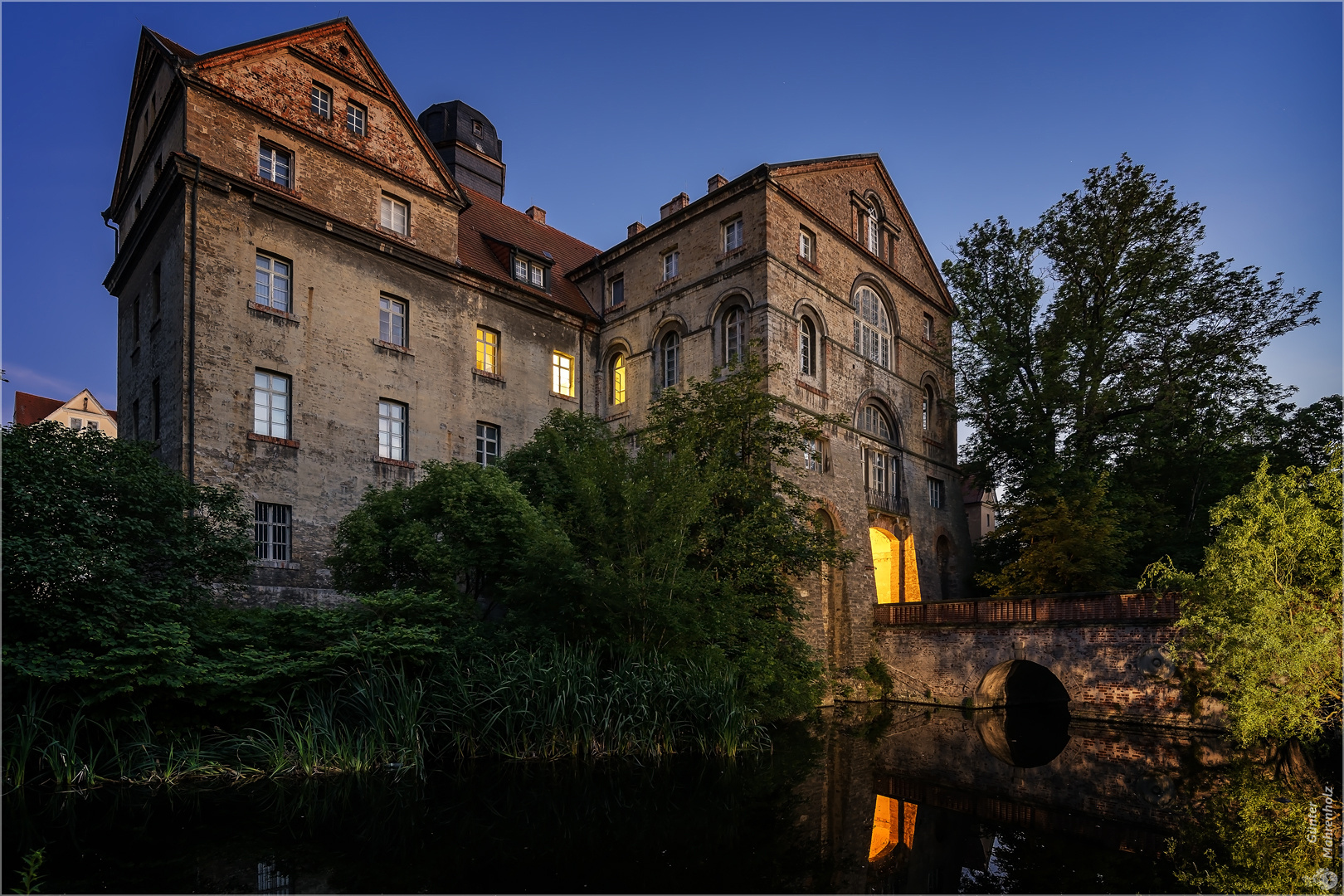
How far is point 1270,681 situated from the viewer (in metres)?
12.0

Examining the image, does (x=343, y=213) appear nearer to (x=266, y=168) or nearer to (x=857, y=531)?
(x=266, y=168)

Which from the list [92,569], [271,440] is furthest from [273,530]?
[92,569]

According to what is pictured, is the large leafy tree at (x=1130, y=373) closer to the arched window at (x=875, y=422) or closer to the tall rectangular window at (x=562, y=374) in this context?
the arched window at (x=875, y=422)

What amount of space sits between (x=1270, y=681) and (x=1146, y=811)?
381cm

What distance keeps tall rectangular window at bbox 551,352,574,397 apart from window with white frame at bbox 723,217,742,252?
5.98m

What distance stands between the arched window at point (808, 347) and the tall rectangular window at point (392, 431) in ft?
35.4

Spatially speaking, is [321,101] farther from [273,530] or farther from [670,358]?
[670,358]

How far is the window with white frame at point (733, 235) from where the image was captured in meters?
22.7

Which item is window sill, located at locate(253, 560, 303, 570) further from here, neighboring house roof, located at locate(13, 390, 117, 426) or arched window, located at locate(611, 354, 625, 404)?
neighboring house roof, located at locate(13, 390, 117, 426)

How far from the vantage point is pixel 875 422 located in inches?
1011

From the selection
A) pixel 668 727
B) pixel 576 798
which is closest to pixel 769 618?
pixel 668 727

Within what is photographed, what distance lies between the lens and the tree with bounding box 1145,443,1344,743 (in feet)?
36.4

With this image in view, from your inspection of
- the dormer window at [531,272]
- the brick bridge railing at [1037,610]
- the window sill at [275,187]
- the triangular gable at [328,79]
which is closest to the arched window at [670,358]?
the dormer window at [531,272]

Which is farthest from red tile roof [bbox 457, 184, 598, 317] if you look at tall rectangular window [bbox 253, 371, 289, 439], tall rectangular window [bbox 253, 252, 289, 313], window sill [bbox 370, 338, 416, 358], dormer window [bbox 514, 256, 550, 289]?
tall rectangular window [bbox 253, 371, 289, 439]
